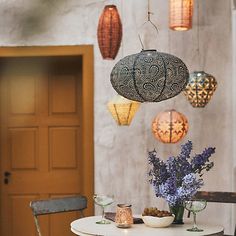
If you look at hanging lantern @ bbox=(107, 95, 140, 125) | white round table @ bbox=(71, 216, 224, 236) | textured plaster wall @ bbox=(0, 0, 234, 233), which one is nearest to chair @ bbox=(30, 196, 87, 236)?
white round table @ bbox=(71, 216, 224, 236)

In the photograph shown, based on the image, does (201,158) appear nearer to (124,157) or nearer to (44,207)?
(44,207)

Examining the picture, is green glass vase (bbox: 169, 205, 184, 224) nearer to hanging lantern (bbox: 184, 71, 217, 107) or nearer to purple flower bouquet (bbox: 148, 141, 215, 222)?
purple flower bouquet (bbox: 148, 141, 215, 222)

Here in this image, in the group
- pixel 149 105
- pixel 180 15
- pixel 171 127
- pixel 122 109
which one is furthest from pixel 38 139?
pixel 180 15

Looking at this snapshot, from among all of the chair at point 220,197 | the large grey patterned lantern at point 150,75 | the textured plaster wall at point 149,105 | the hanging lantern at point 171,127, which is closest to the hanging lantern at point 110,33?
the hanging lantern at point 171,127

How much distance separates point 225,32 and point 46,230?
101 inches

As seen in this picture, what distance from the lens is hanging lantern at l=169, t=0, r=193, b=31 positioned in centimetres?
429

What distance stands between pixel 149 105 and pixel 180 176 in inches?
74.7

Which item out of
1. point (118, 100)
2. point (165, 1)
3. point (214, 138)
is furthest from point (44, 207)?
point (165, 1)

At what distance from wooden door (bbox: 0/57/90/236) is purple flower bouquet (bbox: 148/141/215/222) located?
2.28 metres

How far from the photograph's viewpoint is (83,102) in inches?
208

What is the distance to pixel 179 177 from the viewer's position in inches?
134

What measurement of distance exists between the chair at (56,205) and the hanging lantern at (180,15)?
150 centimetres

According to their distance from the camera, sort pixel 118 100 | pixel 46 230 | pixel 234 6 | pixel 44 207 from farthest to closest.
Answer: pixel 46 230
pixel 234 6
pixel 118 100
pixel 44 207

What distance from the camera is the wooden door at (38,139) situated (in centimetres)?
565
